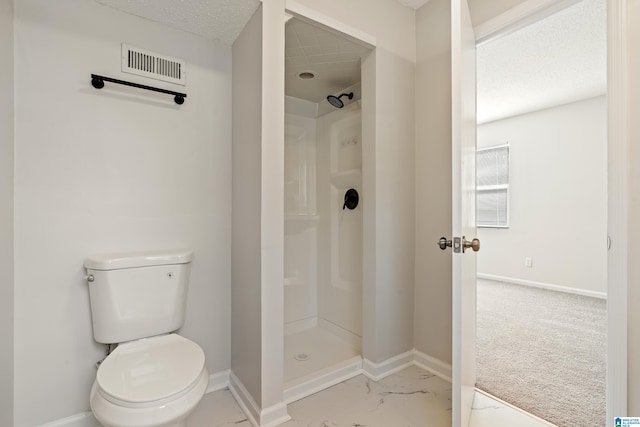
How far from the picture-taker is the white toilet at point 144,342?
1059 mm

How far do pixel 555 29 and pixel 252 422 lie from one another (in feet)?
10.8

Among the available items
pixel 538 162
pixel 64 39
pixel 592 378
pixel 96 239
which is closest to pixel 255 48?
pixel 64 39

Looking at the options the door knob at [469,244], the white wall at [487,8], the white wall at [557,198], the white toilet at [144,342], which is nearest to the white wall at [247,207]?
the white toilet at [144,342]

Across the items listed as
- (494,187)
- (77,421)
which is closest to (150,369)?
(77,421)

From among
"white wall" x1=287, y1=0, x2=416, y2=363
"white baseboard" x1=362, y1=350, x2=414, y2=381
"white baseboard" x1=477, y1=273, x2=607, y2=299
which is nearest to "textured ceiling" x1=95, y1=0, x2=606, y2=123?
"white wall" x1=287, y1=0, x2=416, y2=363

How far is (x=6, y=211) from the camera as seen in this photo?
126cm

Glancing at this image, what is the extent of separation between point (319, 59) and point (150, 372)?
195 centimetres

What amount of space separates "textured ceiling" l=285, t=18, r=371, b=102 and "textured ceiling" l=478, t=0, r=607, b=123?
2.89 ft

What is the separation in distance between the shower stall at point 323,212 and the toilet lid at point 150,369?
0.87 metres

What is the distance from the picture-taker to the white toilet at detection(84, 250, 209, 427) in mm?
1059

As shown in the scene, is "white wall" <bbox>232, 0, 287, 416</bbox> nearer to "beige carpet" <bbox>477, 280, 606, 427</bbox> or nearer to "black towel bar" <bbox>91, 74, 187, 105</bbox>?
"black towel bar" <bbox>91, 74, 187, 105</bbox>

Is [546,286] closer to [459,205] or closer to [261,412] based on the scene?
[459,205]

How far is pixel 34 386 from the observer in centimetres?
137

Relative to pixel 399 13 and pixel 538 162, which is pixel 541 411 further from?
pixel 538 162
